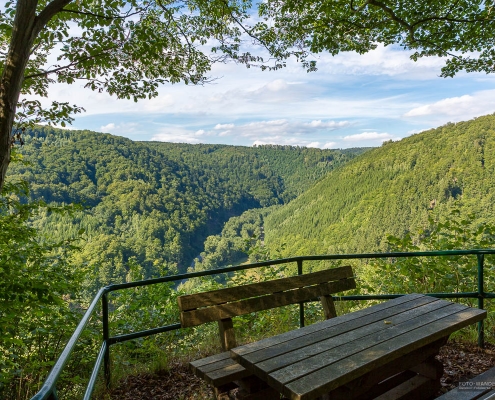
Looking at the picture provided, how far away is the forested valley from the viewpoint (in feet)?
11.2

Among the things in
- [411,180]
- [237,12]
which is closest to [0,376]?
[237,12]

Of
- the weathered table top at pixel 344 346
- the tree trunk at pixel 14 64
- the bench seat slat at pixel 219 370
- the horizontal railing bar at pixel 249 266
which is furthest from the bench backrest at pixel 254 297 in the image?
the tree trunk at pixel 14 64

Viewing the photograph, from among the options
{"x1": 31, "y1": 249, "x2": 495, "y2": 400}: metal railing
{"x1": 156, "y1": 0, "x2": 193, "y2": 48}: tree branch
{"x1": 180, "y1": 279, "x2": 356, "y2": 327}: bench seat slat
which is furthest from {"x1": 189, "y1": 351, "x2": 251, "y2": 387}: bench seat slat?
{"x1": 156, "y1": 0, "x2": 193, "y2": 48}: tree branch

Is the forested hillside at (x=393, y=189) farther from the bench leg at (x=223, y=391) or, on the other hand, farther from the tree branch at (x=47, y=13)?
the bench leg at (x=223, y=391)

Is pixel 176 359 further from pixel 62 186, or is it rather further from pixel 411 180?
pixel 411 180

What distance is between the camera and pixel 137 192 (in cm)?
7550

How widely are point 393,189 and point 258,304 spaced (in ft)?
247

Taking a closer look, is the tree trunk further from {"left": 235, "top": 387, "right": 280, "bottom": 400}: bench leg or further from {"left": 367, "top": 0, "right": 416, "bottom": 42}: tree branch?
{"left": 367, "top": 0, "right": 416, "bottom": 42}: tree branch

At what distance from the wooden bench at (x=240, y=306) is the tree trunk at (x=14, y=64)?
1.86 metres

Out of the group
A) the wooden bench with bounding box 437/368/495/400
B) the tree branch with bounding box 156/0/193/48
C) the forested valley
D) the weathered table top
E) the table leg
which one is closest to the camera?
the weathered table top

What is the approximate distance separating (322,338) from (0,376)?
2.26 metres

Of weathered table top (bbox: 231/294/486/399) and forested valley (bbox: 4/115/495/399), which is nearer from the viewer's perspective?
weathered table top (bbox: 231/294/486/399)

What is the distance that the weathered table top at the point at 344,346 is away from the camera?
148 centimetres

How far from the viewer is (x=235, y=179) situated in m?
147
